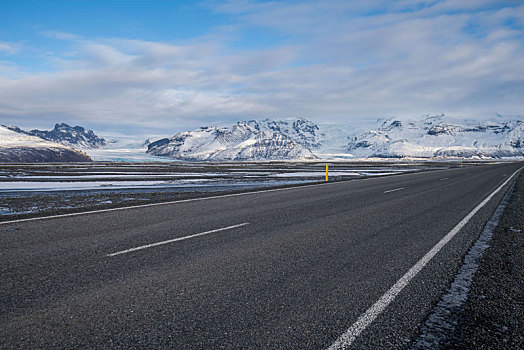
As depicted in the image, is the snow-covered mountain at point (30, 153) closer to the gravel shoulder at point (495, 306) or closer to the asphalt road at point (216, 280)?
the asphalt road at point (216, 280)

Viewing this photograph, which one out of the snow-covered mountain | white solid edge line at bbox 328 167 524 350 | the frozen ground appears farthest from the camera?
the snow-covered mountain

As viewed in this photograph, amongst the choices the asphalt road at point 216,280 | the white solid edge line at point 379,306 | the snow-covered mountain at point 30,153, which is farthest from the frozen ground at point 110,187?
the snow-covered mountain at point 30,153

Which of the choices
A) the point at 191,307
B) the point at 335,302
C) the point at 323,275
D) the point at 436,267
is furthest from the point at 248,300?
the point at 436,267

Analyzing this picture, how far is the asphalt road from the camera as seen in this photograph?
3.30 metres

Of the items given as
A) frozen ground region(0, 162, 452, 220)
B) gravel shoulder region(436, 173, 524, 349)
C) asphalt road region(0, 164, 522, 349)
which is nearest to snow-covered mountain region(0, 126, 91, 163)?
frozen ground region(0, 162, 452, 220)

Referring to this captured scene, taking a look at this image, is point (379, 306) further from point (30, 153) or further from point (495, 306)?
point (30, 153)

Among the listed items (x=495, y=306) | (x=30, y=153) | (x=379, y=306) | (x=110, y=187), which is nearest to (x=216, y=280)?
(x=379, y=306)

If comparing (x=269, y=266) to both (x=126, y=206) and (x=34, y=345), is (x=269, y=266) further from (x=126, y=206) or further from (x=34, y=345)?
(x=126, y=206)

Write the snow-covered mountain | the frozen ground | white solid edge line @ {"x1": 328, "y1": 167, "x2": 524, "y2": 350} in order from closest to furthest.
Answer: white solid edge line @ {"x1": 328, "y1": 167, "x2": 524, "y2": 350}, the frozen ground, the snow-covered mountain

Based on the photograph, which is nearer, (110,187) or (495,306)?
(495,306)

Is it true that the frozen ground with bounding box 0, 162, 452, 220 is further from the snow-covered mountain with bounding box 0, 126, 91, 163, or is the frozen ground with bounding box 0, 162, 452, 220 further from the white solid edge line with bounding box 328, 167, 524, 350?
the snow-covered mountain with bounding box 0, 126, 91, 163

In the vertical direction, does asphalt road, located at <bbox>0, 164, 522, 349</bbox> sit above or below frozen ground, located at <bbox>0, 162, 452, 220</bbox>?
above

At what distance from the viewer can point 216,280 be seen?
465cm

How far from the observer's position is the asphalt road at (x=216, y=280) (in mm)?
3305
